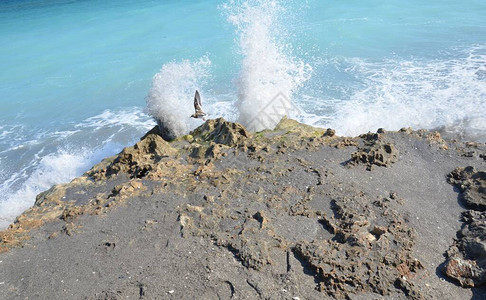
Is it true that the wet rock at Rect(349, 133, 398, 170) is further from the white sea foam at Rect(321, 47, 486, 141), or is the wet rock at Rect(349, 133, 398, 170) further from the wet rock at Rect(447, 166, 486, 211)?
the white sea foam at Rect(321, 47, 486, 141)

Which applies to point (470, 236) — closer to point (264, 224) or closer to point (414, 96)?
point (264, 224)

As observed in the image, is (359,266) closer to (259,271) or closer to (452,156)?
(259,271)

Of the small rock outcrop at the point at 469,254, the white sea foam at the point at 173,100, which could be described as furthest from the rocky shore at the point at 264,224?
the white sea foam at the point at 173,100

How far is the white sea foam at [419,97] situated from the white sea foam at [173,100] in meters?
3.57

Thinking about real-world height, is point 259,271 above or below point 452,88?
above

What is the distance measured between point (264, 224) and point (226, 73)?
976cm

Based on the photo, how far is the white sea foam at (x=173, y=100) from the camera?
920 centimetres

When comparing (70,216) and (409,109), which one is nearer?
(70,216)

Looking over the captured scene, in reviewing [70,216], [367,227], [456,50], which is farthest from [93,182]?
[456,50]

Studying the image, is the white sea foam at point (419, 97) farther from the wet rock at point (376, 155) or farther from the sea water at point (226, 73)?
the wet rock at point (376, 155)

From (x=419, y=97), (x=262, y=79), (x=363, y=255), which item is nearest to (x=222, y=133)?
(x=262, y=79)

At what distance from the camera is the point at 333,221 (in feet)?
16.5

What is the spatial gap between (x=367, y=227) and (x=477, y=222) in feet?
4.46

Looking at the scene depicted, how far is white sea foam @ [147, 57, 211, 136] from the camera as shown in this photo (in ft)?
30.2
